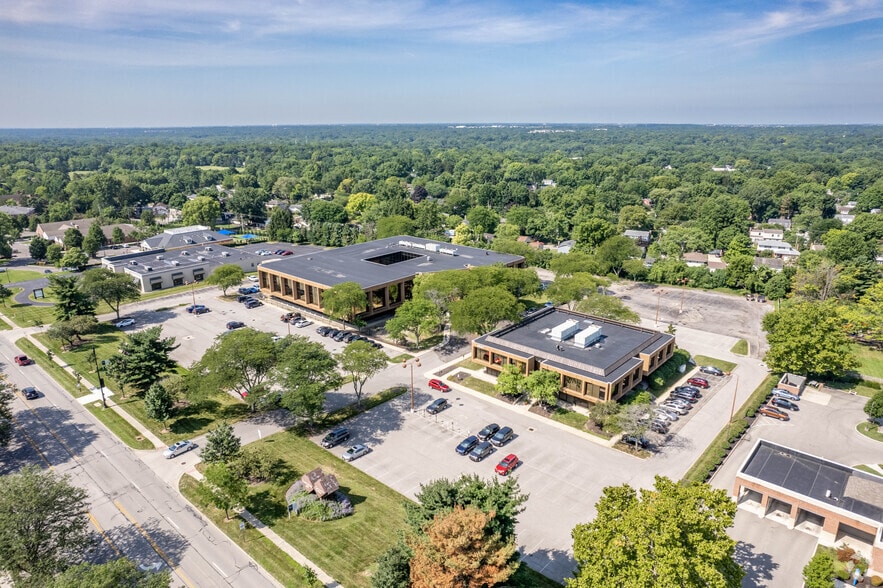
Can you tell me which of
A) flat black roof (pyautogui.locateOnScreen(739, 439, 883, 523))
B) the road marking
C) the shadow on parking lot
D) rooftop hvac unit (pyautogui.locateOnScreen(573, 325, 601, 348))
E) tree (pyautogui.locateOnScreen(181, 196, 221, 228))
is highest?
tree (pyautogui.locateOnScreen(181, 196, 221, 228))

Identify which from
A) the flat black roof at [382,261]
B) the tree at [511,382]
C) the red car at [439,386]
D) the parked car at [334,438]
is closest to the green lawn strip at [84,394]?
the parked car at [334,438]

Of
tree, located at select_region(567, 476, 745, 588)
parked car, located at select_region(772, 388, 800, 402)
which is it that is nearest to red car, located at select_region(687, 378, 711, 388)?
parked car, located at select_region(772, 388, 800, 402)

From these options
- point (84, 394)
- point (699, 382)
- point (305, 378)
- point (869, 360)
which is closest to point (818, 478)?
point (699, 382)

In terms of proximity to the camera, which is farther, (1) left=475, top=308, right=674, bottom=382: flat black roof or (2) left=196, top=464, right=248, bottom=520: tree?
(1) left=475, top=308, right=674, bottom=382: flat black roof

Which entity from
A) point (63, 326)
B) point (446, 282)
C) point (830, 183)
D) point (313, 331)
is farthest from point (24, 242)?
point (830, 183)

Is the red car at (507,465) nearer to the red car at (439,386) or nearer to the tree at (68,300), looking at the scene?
the red car at (439,386)

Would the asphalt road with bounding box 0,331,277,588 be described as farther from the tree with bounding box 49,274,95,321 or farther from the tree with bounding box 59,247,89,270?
the tree with bounding box 59,247,89,270

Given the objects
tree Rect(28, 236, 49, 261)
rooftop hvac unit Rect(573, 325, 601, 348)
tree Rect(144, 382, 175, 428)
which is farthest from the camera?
tree Rect(28, 236, 49, 261)
